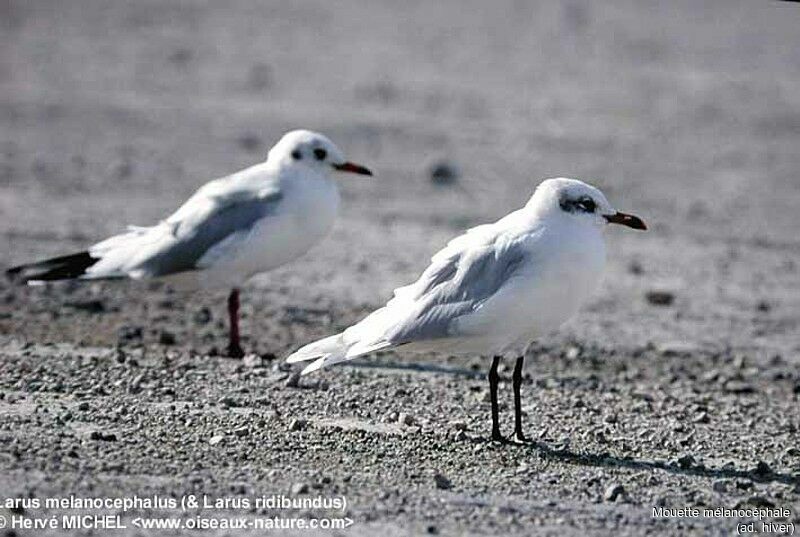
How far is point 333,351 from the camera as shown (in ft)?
26.3

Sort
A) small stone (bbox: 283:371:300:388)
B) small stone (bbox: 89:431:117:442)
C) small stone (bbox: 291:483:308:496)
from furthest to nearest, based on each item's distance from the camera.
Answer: small stone (bbox: 283:371:300:388) < small stone (bbox: 89:431:117:442) < small stone (bbox: 291:483:308:496)

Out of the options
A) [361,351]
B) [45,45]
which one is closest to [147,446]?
[361,351]

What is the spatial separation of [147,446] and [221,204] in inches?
119

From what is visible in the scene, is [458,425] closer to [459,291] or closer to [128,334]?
[459,291]

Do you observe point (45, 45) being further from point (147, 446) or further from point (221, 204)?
point (147, 446)

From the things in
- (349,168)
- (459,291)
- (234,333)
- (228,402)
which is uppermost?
(349,168)

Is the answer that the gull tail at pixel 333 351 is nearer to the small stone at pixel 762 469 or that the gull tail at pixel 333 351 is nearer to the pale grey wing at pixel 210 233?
the small stone at pixel 762 469

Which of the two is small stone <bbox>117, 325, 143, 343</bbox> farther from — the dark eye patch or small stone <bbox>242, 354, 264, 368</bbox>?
the dark eye patch

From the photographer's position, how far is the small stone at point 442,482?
280 inches

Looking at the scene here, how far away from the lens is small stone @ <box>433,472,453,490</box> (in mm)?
7113

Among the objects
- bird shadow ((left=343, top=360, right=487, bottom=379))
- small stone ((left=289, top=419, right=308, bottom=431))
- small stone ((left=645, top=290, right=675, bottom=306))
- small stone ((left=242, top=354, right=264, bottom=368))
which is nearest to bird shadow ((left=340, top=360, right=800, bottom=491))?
small stone ((left=289, top=419, right=308, bottom=431))

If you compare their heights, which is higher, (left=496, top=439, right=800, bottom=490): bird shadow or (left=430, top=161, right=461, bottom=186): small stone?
(left=430, top=161, right=461, bottom=186): small stone

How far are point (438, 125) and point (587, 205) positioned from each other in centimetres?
1244

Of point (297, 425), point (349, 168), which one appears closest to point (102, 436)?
point (297, 425)
